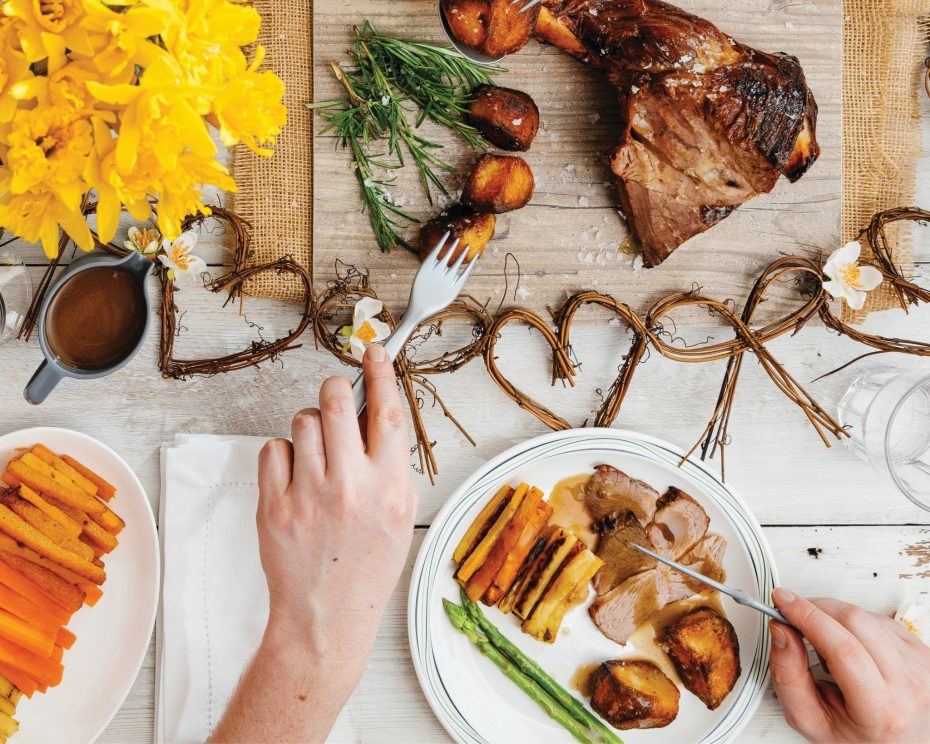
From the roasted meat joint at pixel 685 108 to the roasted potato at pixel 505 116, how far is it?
99 millimetres

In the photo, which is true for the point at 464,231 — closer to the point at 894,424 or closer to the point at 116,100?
the point at 116,100

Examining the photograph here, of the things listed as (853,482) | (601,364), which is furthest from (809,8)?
(853,482)

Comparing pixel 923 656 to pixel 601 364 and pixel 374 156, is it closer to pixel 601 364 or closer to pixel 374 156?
pixel 601 364

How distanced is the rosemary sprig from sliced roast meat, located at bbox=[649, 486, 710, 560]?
2.20ft

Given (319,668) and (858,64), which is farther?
(858,64)

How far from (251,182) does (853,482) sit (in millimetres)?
1239

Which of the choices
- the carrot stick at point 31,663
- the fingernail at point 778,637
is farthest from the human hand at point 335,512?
the fingernail at point 778,637

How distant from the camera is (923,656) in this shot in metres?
1.25

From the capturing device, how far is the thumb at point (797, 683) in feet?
4.00

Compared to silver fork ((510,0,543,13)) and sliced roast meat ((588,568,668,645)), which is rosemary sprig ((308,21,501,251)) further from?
sliced roast meat ((588,568,668,645))

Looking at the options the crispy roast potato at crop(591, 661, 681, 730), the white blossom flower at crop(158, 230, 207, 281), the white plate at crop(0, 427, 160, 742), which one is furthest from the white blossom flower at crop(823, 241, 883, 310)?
the white plate at crop(0, 427, 160, 742)

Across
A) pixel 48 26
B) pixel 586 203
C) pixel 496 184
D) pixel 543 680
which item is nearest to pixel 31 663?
pixel 543 680

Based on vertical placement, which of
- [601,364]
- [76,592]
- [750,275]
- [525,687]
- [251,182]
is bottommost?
[525,687]

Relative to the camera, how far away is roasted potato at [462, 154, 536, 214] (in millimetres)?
1167
